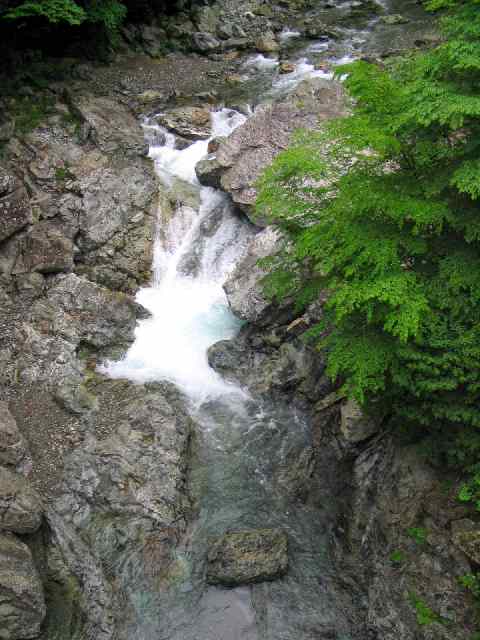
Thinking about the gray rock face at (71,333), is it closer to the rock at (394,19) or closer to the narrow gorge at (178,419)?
the narrow gorge at (178,419)

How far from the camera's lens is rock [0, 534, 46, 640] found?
723 centimetres

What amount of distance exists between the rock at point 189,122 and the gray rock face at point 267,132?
7.27 ft

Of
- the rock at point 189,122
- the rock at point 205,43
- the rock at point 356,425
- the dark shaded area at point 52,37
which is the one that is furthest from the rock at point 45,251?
the rock at point 205,43

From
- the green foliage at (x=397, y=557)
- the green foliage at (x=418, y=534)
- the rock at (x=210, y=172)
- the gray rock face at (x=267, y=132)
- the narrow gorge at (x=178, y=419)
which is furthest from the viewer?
the rock at (x=210, y=172)

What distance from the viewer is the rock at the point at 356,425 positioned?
28.9ft

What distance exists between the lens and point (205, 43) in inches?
893

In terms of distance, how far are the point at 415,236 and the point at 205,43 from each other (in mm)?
19108

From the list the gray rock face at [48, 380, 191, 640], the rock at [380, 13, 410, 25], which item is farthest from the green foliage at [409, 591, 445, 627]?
the rock at [380, 13, 410, 25]

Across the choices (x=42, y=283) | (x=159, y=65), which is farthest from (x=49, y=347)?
(x=159, y=65)

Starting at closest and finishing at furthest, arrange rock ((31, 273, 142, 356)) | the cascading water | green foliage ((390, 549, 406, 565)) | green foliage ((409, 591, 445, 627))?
green foliage ((409, 591, 445, 627))
green foliage ((390, 549, 406, 565))
the cascading water
rock ((31, 273, 142, 356))

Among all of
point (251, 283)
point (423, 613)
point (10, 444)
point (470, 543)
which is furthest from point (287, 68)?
point (423, 613)

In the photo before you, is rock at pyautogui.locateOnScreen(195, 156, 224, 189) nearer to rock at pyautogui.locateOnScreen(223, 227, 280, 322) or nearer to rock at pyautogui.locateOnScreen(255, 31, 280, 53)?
rock at pyautogui.locateOnScreen(223, 227, 280, 322)

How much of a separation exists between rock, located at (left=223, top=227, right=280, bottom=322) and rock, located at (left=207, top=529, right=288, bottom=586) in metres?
4.96

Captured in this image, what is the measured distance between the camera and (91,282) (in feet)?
43.6
